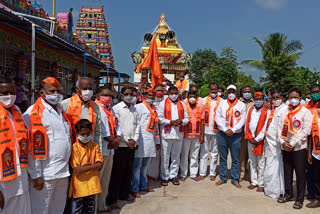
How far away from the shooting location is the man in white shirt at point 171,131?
544 cm

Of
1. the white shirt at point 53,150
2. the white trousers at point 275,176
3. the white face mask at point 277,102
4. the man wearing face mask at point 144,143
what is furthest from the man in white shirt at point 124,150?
the white face mask at point 277,102

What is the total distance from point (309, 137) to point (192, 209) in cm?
219

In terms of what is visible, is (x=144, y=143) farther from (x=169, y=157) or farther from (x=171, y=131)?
(x=169, y=157)

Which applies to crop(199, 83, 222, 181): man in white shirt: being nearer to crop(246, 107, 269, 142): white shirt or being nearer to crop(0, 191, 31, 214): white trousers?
crop(246, 107, 269, 142): white shirt

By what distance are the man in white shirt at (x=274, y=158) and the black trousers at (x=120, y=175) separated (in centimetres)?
240

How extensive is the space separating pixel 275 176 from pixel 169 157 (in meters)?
2.01

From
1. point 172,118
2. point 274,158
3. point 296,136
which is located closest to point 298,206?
point 274,158

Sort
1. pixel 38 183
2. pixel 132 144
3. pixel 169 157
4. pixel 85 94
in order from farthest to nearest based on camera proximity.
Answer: pixel 169 157, pixel 132 144, pixel 85 94, pixel 38 183

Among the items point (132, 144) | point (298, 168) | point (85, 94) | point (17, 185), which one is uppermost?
point (85, 94)

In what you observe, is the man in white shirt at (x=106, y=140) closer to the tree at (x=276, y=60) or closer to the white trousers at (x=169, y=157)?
the white trousers at (x=169, y=157)

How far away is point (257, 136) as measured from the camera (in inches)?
206

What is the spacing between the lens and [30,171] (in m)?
2.80

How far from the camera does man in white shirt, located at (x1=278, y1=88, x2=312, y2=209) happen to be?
4.38m

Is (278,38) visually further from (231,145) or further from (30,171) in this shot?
(30,171)
